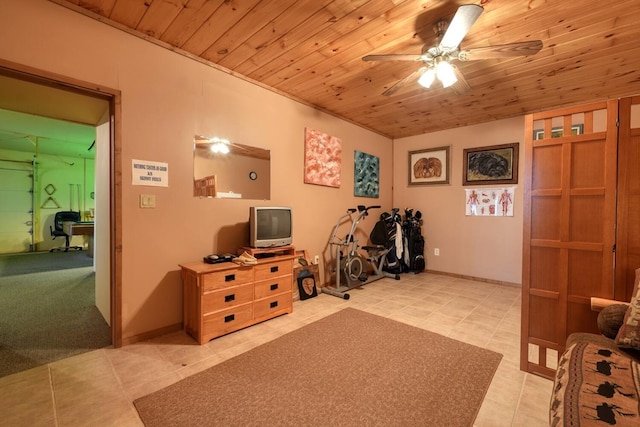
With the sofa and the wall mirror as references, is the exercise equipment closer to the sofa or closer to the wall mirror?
the wall mirror

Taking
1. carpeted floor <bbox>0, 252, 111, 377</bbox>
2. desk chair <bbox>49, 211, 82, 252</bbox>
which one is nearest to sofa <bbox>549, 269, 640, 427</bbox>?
carpeted floor <bbox>0, 252, 111, 377</bbox>

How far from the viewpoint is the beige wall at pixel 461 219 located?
163 inches

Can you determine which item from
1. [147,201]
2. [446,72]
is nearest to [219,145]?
[147,201]

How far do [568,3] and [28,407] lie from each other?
4.14m

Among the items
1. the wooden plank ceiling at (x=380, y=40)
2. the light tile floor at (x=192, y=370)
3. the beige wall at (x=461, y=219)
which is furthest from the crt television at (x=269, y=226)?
the beige wall at (x=461, y=219)

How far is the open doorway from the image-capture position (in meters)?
2.21

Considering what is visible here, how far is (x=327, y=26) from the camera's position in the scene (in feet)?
6.97

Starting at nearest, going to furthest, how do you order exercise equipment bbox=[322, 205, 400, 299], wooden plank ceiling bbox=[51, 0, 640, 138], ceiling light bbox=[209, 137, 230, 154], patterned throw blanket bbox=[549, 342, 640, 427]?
patterned throw blanket bbox=[549, 342, 640, 427] < wooden plank ceiling bbox=[51, 0, 640, 138] < ceiling light bbox=[209, 137, 230, 154] < exercise equipment bbox=[322, 205, 400, 299]

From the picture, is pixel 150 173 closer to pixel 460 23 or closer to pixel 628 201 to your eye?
pixel 460 23

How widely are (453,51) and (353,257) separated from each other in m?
2.71

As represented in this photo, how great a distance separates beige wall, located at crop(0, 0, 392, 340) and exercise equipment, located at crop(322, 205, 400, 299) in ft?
4.36

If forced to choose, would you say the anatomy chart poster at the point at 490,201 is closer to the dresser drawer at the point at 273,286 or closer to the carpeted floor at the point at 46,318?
the dresser drawer at the point at 273,286

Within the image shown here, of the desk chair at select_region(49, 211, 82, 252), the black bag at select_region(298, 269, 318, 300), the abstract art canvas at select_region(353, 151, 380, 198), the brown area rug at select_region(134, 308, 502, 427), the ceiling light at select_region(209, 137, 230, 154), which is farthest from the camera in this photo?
the desk chair at select_region(49, 211, 82, 252)

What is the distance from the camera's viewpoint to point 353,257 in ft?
13.0
